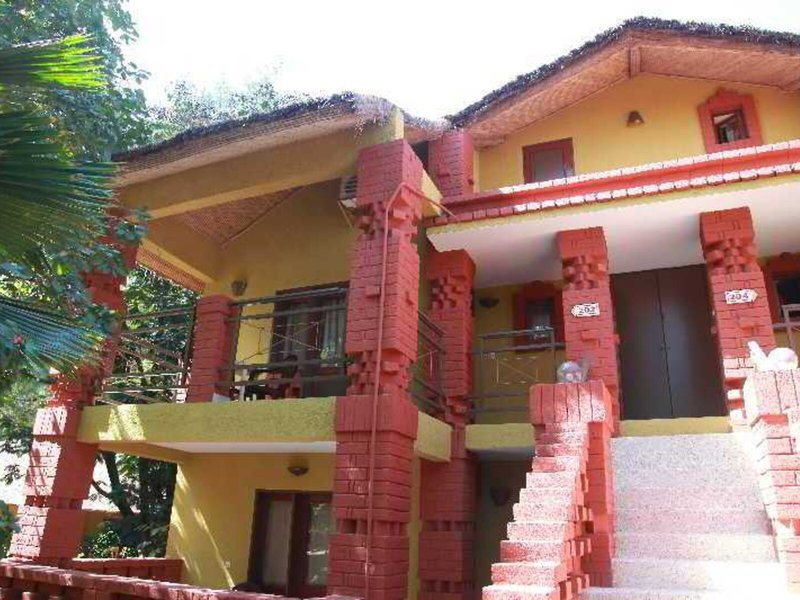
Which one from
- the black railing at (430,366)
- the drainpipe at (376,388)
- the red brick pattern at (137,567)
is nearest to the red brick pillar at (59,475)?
the red brick pattern at (137,567)

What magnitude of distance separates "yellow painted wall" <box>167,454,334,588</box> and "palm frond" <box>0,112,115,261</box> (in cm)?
490

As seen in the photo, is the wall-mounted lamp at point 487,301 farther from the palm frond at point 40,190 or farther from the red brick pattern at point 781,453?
the palm frond at point 40,190

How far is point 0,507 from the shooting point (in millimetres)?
5445

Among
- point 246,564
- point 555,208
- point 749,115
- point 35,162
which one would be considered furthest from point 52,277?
point 749,115

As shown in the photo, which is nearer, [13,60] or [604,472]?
[13,60]

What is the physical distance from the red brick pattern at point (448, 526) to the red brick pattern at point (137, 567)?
3.77 m

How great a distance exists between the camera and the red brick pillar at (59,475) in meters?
7.26

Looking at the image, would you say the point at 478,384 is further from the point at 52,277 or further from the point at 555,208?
the point at 52,277

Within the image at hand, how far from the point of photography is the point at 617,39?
29.6ft

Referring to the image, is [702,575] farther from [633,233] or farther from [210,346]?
[210,346]

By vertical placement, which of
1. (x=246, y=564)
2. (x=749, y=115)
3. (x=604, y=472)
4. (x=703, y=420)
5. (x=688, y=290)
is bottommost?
(x=246, y=564)

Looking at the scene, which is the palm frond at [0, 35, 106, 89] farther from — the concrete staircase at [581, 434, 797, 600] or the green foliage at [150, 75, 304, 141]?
the green foliage at [150, 75, 304, 141]

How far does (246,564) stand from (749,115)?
9.23 metres

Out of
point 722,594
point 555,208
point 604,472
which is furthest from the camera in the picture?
point 555,208
